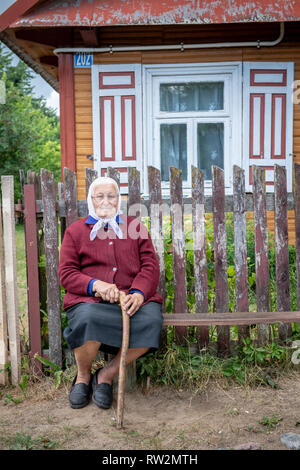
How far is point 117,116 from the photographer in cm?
659

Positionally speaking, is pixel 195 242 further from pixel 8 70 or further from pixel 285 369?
pixel 8 70

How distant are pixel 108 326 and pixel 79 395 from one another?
0.52 m

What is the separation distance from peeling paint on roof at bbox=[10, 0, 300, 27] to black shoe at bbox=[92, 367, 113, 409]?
456 cm

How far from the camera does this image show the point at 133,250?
2979mm

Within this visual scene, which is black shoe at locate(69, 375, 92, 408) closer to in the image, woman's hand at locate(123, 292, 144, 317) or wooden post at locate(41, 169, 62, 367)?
wooden post at locate(41, 169, 62, 367)

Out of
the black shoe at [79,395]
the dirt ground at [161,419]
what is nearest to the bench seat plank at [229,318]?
the dirt ground at [161,419]

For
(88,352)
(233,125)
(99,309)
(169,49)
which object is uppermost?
(169,49)

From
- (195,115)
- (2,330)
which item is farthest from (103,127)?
(2,330)

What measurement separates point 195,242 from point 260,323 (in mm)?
748

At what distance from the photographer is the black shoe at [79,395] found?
281 centimetres

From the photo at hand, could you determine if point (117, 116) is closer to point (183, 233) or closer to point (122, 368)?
point (183, 233)

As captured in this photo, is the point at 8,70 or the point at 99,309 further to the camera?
the point at 8,70

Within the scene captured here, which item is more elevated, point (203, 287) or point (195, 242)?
point (195, 242)

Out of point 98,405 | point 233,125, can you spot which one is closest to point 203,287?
point 98,405
